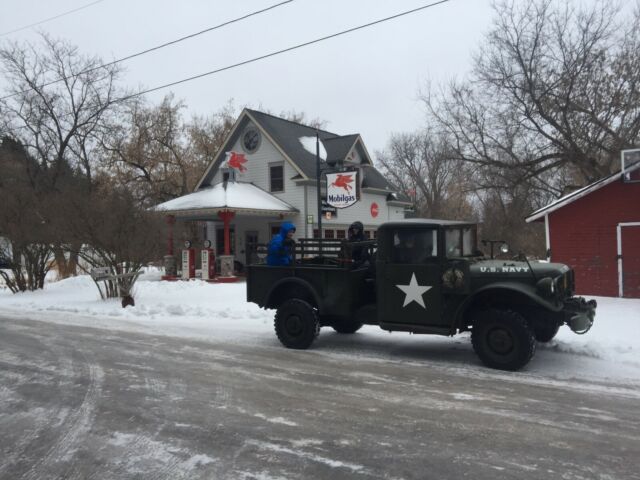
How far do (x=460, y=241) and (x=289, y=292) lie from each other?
113 inches

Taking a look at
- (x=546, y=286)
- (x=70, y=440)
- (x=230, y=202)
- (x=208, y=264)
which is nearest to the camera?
(x=70, y=440)

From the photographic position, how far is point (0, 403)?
558 cm

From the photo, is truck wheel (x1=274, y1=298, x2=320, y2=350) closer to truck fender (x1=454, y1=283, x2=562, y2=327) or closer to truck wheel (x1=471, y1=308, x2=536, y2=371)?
truck fender (x1=454, y1=283, x2=562, y2=327)

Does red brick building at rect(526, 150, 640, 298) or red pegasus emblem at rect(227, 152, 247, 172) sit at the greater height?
red pegasus emblem at rect(227, 152, 247, 172)

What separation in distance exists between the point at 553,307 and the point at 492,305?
0.82m

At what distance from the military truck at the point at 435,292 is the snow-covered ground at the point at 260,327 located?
1.64ft

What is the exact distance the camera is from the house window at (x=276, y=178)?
2588 centimetres

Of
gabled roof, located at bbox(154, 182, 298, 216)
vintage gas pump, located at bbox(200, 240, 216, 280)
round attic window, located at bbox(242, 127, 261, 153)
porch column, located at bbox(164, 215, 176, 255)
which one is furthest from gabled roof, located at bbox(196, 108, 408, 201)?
vintage gas pump, located at bbox(200, 240, 216, 280)

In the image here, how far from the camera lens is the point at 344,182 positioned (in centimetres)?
1700

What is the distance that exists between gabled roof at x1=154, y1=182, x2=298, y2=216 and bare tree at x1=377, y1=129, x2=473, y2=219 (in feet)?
87.3

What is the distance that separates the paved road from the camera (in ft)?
12.9

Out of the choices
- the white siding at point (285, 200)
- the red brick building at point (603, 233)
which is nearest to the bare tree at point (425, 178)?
the white siding at point (285, 200)

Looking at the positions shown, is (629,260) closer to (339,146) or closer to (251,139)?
(339,146)

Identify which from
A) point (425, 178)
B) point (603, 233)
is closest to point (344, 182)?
point (603, 233)
